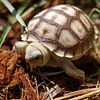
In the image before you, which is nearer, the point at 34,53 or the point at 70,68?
the point at 34,53

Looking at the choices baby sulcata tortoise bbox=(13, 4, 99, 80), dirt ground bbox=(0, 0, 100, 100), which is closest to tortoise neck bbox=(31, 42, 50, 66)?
baby sulcata tortoise bbox=(13, 4, 99, 80)

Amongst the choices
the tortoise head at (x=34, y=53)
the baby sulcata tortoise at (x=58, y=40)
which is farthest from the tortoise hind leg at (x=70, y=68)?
the tortoise head at (x=34, y=53)

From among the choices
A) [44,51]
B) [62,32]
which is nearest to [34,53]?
[44,51]

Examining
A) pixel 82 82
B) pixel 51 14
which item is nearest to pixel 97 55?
pixel 82 82

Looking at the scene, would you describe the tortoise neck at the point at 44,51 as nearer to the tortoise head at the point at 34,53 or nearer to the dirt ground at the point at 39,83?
the tortoise head at the point at 34,53

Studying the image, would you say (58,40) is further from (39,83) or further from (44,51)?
(39,83)
